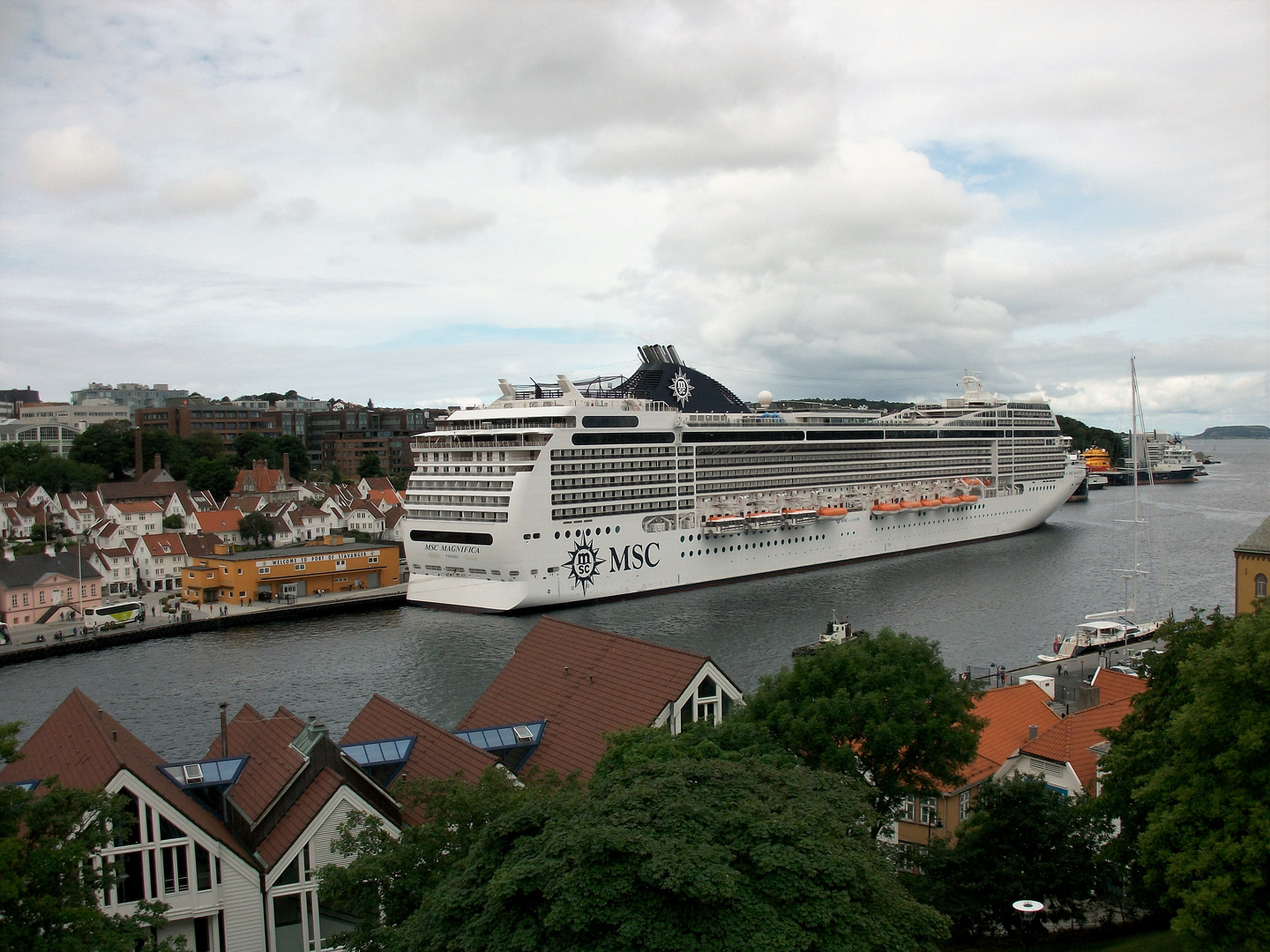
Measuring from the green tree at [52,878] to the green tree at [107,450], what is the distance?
94.3 m

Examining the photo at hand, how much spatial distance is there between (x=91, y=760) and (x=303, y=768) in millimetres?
2343

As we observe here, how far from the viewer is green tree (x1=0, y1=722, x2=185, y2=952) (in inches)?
283

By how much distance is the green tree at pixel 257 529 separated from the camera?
6059 centimetres

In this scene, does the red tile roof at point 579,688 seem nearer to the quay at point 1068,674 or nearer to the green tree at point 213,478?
the quay at point 1068,674

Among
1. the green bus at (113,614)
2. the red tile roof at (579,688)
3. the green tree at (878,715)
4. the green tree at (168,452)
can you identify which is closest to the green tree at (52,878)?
the red tile roof at (579,688)

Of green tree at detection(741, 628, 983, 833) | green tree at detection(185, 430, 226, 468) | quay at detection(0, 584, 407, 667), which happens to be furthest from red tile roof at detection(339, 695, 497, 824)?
green tree at detection(185, 430, 226, 468)

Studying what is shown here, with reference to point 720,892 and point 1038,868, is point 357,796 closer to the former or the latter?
point 720,892

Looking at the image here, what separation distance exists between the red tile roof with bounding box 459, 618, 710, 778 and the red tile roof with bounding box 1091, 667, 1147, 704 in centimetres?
1241

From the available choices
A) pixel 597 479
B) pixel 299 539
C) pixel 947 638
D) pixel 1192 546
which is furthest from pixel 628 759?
pixel 1192 546

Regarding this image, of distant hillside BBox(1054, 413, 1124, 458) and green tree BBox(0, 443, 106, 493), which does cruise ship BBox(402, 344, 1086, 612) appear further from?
distant hillside BBox(1054, 413, 1124, 458)

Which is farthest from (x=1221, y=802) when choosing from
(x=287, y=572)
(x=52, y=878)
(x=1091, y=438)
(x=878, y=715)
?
(x=1091, y=438)

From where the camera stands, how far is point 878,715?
12.6 metres

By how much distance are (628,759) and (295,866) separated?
4160 mm

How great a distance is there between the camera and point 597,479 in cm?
4403
